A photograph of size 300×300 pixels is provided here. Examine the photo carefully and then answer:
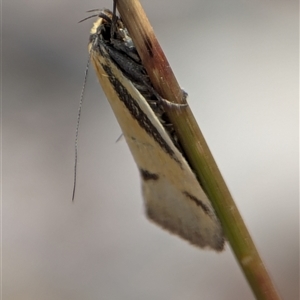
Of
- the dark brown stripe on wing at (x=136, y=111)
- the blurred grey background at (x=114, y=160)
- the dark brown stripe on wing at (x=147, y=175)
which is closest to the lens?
the dark brown stripe on wing at (x=136, y=111)

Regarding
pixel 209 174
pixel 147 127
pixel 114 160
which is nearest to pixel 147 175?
pixel 147 127

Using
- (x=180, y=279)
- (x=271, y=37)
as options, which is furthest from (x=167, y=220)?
(x=271, y=37)

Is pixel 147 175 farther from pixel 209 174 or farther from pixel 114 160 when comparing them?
pixel 114 160

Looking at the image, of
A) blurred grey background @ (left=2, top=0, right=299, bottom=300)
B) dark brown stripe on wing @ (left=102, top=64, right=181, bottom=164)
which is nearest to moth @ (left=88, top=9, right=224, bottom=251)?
dark brown stripe on wing @ (left=102, top=64, right=181, bottom=164)

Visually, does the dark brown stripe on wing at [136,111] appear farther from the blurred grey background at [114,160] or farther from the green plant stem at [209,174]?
the blurred grey background at [114,160]

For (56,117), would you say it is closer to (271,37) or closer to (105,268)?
(105,268)

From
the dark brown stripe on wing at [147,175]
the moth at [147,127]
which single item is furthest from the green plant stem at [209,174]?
the dark brown stripe on wing at [147,175]
